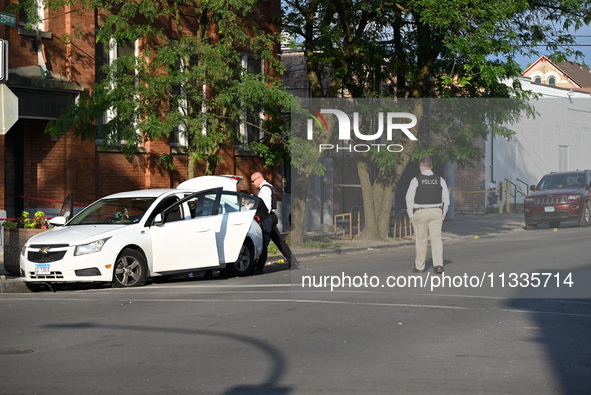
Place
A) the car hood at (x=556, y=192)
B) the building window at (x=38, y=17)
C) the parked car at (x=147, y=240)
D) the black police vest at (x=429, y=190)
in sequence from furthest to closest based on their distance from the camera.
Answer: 1. the car hood at (x=556, y=192)
2. the building window at (x=38, y=17)
3. the parked car at (x=147, y=240)
4. the black police vest at (x=429, y=190)

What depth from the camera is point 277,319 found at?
10625 millimetres

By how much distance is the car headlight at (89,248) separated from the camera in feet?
47.1

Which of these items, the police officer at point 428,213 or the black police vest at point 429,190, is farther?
the black police vest at point 429,190

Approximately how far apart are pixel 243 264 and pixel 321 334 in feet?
24.4

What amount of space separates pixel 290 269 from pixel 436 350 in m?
9.95

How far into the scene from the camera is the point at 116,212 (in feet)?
51.8

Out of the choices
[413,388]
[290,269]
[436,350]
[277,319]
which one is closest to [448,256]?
[290,269]

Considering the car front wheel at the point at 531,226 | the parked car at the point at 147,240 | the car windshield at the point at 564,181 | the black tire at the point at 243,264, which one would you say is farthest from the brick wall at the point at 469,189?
the parked car at the point at 147,240

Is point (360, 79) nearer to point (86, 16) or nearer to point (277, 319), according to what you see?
point (86, 16)

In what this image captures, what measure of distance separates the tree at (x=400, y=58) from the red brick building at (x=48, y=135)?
564 cm

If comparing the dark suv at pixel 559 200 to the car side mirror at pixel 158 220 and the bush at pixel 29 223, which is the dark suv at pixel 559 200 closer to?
the car side mirror at pixel 158 220

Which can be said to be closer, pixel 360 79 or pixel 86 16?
pixel 86 16

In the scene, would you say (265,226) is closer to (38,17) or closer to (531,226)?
(38,17)

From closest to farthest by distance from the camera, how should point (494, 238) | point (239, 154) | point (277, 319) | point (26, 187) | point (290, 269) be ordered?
1. point (277, 319)
2. point (290, 269)
3. point (26, 187)
4. point (494, 238)
5. point (239, 154)
